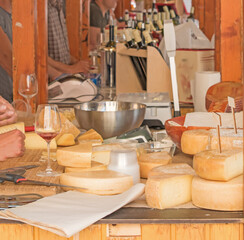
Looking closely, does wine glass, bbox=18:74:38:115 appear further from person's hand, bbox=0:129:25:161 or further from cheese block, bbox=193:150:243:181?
cheese block, bbox=193:150:243:181

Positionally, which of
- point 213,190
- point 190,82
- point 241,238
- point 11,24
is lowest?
point 241,238

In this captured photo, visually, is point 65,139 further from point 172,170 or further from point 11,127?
point 172,170

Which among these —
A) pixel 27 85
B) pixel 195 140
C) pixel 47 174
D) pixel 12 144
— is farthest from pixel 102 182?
pixel 27 85

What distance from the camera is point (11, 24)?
9.86 ft

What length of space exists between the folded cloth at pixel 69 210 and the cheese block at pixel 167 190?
0.15 feet

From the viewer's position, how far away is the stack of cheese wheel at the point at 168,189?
4.16ft

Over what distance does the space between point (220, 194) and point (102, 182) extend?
30 cm

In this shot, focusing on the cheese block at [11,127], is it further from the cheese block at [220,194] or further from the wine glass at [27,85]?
the cheese block at [220,194]

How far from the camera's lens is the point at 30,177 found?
59.6 inches

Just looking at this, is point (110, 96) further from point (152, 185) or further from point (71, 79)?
point (152, 185)

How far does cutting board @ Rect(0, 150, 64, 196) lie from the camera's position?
1388 mm

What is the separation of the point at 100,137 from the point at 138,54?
5.58ft

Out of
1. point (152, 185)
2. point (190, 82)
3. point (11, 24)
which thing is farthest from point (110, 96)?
point (152, 185)

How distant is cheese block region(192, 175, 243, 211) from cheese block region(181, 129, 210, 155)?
0.29 m
